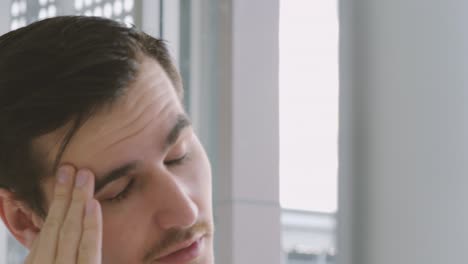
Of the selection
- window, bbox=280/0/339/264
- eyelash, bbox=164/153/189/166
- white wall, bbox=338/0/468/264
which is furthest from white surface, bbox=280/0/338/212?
eyelash, bbox=164/153/189/166

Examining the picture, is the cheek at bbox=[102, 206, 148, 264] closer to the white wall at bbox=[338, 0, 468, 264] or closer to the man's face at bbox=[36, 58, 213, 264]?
the man's face at bbox=[36, 58, 213, 264]

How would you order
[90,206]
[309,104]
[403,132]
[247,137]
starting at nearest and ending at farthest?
[90,206], [403,132], [309,104], [247,137]

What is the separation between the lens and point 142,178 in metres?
1.15

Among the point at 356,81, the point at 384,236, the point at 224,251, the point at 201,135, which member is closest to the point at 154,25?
the point at 201,135

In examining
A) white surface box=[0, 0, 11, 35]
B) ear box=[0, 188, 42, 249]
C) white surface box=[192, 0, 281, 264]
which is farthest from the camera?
white surface box=[0, 0, 11, 35]

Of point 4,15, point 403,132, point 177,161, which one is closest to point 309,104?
point 403,132

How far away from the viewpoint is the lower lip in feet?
3.76

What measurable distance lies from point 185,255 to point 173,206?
0.07m

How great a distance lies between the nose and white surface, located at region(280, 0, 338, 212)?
1.25 feet

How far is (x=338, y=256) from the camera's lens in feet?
4.51

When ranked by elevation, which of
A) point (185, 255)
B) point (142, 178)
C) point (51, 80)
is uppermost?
point (51, 80)

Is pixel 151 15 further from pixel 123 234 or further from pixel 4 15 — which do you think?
pixel 123 234

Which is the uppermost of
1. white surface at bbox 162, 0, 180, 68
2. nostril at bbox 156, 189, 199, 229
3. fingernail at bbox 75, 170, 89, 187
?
white surface at bbox 162, 0, 180, 68

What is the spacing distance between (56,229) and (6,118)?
0.17 metres
